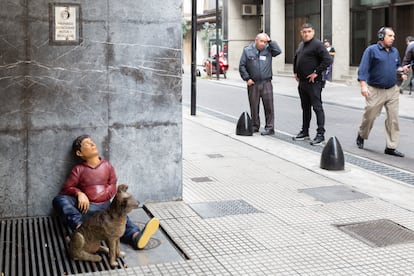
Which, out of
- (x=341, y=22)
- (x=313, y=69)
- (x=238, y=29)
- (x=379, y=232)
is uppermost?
(x=238, y=29)

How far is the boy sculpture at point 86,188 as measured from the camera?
5.11 metres

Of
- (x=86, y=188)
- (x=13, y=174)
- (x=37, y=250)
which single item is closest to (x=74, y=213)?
(x=86, y=188)

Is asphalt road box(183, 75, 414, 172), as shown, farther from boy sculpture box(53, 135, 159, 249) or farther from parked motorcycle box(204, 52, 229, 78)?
parked motorcycle box(204, 52, 229, 78)

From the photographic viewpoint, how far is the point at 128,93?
5914 mm

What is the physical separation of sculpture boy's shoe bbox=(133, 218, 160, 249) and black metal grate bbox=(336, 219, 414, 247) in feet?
5.74

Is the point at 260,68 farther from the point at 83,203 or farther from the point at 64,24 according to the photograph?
the point at 83,203

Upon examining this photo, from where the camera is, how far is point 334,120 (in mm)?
14227

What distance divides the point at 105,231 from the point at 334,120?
10574mm

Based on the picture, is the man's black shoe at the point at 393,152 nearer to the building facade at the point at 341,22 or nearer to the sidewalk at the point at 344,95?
the sidewalk at the point at 344,95

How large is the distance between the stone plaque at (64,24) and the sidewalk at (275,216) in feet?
6.06

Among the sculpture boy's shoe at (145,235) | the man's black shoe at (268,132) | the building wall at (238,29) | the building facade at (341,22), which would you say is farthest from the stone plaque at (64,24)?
the building wall at (238,29)

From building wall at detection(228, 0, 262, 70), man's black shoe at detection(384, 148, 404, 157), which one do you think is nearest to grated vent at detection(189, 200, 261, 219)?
man's black shoe at detection(384, 148, 404, 157)

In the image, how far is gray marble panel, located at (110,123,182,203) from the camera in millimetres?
5961

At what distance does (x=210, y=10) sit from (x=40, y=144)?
44.2 meters
